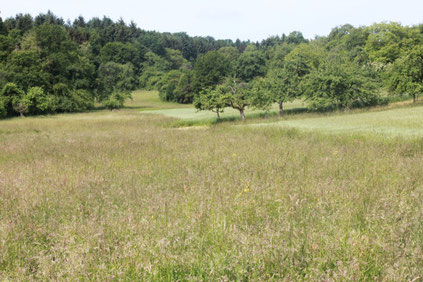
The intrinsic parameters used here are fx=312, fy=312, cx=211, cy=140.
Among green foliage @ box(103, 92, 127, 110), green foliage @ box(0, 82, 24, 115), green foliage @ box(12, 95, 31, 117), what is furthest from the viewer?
green foliage @ box(103, 92, 127, 110)

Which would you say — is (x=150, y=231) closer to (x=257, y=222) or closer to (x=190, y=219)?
(x=190, y=219)

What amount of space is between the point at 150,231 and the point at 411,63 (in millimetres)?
48447

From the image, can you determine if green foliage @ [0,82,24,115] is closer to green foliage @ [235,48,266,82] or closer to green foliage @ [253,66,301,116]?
green foliage @ [253,66,301,116]

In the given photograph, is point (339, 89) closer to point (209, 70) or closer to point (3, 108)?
point (209, 70)

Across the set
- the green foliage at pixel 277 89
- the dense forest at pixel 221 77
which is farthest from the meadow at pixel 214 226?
the dense forest at pixel 221 77

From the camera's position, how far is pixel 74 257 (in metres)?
2.90

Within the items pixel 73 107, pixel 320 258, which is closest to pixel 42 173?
pixel 320 258

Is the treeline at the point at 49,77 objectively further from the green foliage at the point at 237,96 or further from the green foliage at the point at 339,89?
the green foliage at the point at 339,89

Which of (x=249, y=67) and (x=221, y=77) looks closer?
(x=221, y=77)

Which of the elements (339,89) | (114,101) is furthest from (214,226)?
(114,101)

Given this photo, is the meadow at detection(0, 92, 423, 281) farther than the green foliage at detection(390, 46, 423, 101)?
No

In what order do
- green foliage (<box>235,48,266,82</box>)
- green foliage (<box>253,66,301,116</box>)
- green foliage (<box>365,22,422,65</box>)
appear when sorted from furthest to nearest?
1. green foliage (<box>235,48,266,82</box>)
2. green foliage (<box>365,22,422,65</box>)
3. green foliage (<box>253,66,301,116</box>)

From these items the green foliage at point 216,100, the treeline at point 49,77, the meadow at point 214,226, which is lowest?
the meadow at point 214,226

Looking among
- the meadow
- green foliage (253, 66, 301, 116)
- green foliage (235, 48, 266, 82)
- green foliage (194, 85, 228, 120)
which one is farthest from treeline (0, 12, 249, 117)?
the meadow
